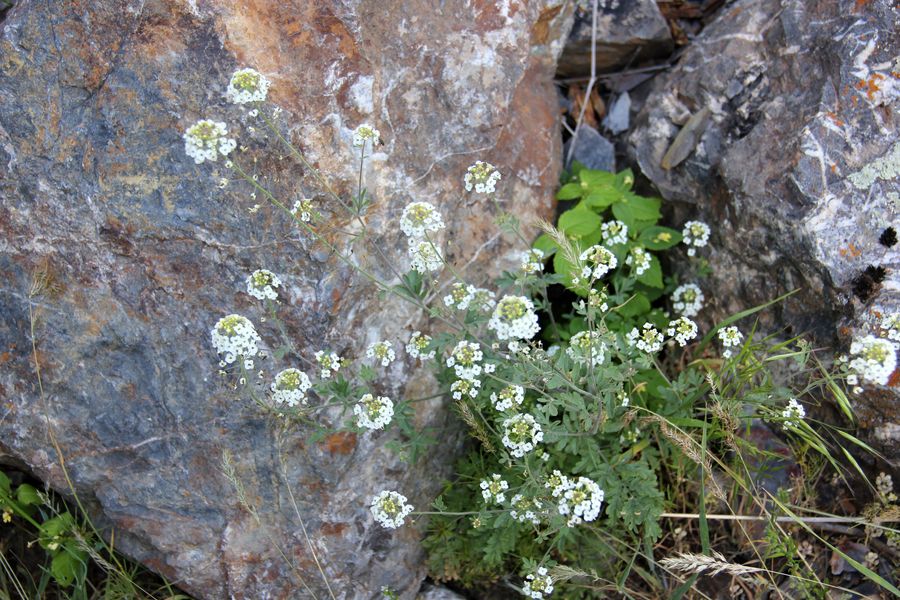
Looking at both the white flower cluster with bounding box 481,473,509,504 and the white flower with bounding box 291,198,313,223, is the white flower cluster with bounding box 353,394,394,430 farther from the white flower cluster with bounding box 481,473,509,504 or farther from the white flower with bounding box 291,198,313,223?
the white flower with bounding box 291,198,313,223

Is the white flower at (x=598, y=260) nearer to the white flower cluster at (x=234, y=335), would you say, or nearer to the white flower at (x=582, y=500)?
the white flower at (x=582, y=500)

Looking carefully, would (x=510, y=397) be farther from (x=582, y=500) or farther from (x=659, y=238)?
(x=659, y=238)

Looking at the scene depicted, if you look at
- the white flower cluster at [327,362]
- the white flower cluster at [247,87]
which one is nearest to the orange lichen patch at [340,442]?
the white flower cluster at [327,362]

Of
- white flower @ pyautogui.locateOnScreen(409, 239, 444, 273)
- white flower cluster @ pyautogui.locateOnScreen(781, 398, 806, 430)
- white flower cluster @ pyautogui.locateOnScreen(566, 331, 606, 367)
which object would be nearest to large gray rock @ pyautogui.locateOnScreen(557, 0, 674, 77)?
white flower @ pyautogui.locateOnScreen(409, 239, 444, 273)

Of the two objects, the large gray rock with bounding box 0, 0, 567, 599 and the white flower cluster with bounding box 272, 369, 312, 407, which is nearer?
the white flower cluster with bounding box 272, 369, 312, 407

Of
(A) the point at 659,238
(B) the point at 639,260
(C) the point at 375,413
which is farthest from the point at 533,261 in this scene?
(C) the point at 375,413

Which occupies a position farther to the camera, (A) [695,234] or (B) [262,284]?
(A) [695,234]

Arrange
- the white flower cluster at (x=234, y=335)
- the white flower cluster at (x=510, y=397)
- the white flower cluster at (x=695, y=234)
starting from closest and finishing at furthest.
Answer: the white flower cluster at (x=234, y=335), the white flower cluster at (x=510, y=397), the white flower cluster at (x=695, y=234)
